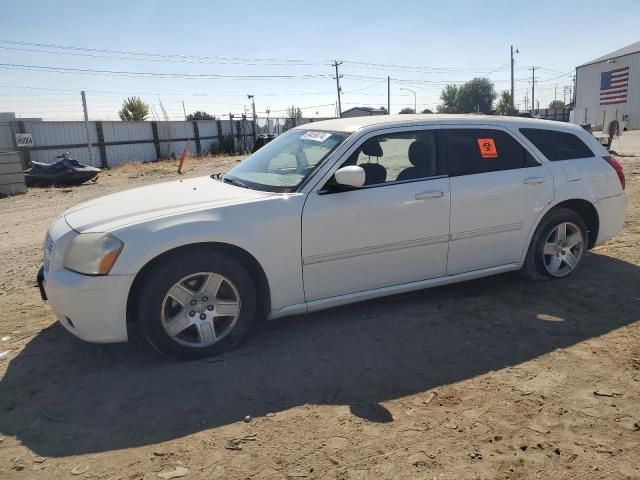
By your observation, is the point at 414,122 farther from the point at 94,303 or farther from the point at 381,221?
the point at 94,303

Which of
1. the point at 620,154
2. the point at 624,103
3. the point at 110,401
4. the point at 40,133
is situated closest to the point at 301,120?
the point at 40,133

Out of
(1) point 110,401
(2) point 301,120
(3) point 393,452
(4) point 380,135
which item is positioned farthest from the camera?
(2) point 301,120

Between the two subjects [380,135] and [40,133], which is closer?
[380,135]

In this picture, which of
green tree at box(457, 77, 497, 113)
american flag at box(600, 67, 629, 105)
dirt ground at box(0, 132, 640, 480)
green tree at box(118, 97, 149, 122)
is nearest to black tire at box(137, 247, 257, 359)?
dirt ground at box(0, 132, 640, 480)

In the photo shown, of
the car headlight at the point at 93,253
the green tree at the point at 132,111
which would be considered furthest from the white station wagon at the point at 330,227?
the green tree at the point at 132,111

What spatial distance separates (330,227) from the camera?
3.78m

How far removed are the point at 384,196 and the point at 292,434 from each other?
1.93 meters

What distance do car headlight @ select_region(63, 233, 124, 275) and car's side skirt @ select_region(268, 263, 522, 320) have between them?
116 cm

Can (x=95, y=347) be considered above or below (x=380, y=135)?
below

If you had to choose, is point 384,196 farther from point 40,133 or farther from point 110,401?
point 40,133

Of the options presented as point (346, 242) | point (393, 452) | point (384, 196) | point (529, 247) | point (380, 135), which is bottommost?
point (393, 452)

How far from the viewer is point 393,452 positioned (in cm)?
257

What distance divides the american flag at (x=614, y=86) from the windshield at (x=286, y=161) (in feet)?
170

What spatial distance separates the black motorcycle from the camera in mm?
16714
